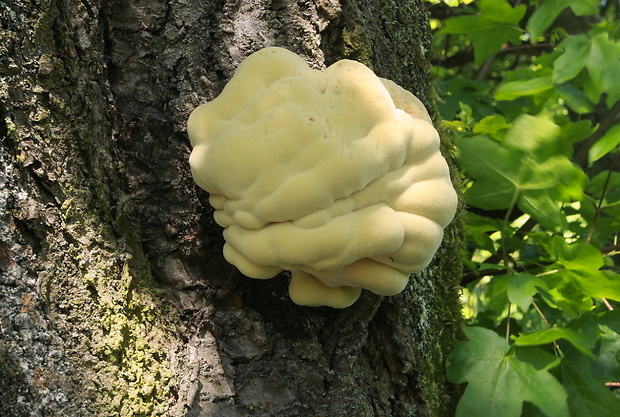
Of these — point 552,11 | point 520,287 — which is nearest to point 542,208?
point 520,287

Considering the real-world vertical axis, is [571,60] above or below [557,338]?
above

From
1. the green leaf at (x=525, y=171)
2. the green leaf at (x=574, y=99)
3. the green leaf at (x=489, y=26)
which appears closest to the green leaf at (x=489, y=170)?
the green leaf at (x=525, y=171)

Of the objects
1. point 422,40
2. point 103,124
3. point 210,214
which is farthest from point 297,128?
point 422,40

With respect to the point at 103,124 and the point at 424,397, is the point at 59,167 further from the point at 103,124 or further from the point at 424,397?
the point at 424,397

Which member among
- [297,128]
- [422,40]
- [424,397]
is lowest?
[424,397]

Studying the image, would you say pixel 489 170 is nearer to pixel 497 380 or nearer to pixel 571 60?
pixel 571 60

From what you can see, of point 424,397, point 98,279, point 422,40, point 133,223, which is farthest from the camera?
point 422,40
